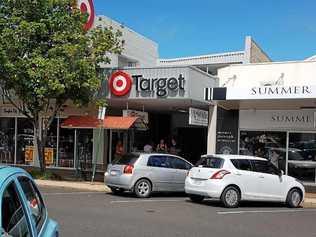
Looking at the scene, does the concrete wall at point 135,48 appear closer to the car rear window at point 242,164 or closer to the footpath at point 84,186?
the footpath at point 84,186

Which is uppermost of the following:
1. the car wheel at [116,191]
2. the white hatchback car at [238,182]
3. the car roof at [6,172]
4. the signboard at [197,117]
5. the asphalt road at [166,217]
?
the signboard at [197,117]

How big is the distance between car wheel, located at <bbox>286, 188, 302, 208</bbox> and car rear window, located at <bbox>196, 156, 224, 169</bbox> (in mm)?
2581

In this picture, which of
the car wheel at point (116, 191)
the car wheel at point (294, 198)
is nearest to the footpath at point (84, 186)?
the car wheel at point (116, 191)

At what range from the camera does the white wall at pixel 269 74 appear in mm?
23709

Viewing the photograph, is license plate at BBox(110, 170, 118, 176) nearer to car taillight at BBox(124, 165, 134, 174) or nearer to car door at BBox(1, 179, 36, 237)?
car taillight at BBox(124, 165, 134, 174)

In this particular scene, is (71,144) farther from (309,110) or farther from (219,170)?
(219,170)

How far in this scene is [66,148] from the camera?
30.1m

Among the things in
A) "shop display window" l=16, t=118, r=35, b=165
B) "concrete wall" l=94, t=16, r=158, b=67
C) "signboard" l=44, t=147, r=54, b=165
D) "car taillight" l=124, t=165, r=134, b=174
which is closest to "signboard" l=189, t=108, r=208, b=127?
"car taillight" l=124, t=165, r=134, b=174

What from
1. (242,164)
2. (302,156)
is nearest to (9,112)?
(302,156)

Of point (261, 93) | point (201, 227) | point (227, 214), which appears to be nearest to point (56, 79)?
point (261, 93)

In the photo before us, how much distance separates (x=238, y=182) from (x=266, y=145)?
351 inches

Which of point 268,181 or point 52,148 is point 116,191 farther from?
point 52,148

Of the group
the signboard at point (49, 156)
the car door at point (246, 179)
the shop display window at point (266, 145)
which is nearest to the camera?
the car door at point (246, 179)

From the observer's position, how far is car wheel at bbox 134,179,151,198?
61.8ft
